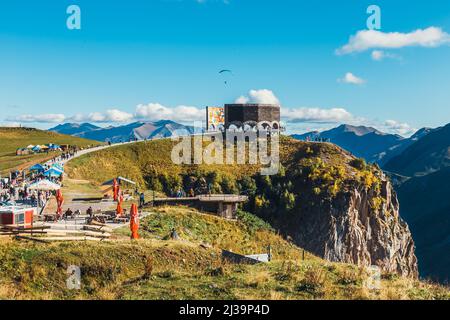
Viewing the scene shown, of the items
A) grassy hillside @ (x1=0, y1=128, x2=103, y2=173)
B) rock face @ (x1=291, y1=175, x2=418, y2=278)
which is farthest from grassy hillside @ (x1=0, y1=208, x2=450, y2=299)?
grassy hillside @ (x1=0, y1=128, x2=103, y2=173)

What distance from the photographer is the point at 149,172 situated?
75.2 meters

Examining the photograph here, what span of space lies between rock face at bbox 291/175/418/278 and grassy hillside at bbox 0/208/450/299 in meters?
39.5

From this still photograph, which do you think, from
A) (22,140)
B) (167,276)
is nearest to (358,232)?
(167,276)

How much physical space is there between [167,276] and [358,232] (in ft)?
177

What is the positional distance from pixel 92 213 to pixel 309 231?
116ft

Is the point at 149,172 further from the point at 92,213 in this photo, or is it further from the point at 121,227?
the point at 121,227

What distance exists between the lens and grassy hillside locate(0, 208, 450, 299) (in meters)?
15.9

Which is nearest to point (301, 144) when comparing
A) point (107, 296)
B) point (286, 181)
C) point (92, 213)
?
point (286, 181)

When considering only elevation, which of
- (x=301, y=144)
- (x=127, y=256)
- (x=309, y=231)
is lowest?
(x=309, y=231)

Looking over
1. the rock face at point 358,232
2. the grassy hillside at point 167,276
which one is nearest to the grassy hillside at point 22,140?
the rock face at point 358,232

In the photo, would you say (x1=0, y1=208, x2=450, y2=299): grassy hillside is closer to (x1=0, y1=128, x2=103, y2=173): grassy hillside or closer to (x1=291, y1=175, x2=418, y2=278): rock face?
(x1=291, y1=175, x2=418, y2=278): rock face

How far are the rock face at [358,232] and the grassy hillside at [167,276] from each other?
39.5 m

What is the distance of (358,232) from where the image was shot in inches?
2672

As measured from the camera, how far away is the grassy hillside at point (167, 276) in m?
15.9
